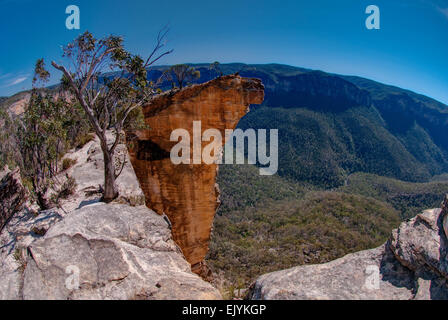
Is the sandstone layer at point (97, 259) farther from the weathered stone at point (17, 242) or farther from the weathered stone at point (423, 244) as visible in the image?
the weathered stone at point (423, 244)

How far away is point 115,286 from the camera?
4.94 meters

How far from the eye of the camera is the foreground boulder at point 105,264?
15.7 ft

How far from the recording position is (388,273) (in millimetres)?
5336

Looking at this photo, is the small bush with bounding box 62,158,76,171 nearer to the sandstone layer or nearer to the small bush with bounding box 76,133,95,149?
the small bush with bounding box 76,133,95,149

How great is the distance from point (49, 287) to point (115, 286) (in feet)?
3.68

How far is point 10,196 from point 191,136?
717cm

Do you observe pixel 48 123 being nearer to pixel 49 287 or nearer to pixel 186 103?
pixel 186 103

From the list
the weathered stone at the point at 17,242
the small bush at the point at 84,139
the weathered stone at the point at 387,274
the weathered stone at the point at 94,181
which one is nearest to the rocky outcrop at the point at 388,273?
the weathered stone at the point at 387,274

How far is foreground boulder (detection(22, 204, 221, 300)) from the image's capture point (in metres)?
4.77

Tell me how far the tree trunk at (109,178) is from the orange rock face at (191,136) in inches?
65.4

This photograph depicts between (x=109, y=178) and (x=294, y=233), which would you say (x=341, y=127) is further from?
(x=109, y=178)

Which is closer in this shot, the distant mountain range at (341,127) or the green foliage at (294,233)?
the green foliage at (294,233)
